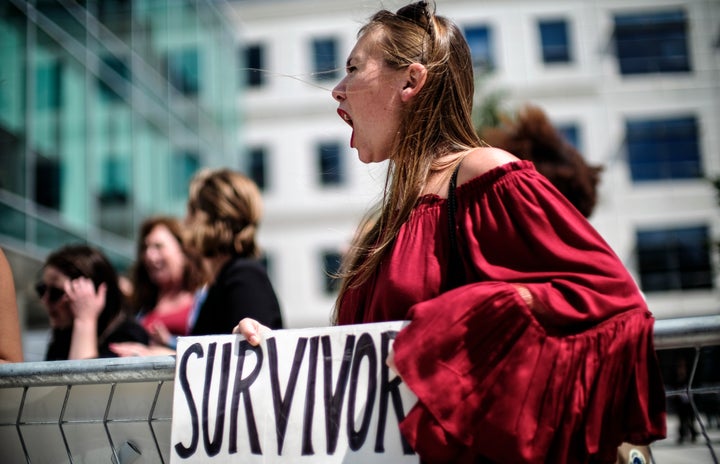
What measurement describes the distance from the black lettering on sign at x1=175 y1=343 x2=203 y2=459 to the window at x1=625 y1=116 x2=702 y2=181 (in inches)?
891

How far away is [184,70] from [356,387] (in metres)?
15.6

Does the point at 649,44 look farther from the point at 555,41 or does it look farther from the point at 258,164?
the point at 258,164

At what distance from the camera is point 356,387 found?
1808 mm

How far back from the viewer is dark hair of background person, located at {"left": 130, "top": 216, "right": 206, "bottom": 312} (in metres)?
4.79

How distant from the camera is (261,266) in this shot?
331 centimetres

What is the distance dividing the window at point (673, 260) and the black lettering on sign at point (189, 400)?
2161 centimetres

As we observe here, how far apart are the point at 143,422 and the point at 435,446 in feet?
3.46

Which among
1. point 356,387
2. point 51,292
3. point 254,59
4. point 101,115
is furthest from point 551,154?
point 254,59

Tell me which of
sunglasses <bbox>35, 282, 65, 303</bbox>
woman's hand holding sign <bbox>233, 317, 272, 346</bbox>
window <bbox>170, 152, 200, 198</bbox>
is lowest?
woman's hand holding sign <bbox>233, 317, 272, 346</bbox>

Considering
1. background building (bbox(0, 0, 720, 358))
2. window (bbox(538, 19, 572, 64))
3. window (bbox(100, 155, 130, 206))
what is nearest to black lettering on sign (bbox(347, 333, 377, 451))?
window (bbox(100, 155, 130, 206))

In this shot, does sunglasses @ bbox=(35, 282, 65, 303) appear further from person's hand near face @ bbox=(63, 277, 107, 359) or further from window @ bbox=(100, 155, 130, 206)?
window @ bbox=(100, 155, 130, 206)

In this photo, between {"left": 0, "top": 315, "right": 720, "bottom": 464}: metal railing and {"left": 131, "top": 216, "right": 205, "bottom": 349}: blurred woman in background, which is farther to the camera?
{"left": 131, "top": 216, "right": 205, "bottom": 349}: blurred woman in background

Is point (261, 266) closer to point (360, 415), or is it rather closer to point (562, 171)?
point (562, 171)

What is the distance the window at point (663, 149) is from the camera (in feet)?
74.5
